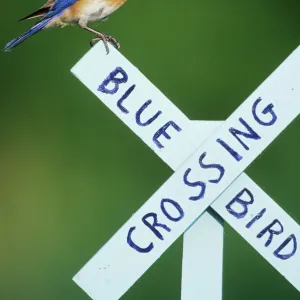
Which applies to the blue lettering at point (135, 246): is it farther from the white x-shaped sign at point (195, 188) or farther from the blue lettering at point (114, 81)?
the blue lettering at point (114, 81)

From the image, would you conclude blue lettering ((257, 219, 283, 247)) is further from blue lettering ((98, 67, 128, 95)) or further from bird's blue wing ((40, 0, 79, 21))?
bird's blue wing ((40, 0, 79, 21))

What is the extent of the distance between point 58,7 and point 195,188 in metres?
1.10

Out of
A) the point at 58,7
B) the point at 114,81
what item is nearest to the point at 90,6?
the point at 58,7

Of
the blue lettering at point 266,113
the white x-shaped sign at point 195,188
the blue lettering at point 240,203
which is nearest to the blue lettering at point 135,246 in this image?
the white x-shaped sign at point 195,188

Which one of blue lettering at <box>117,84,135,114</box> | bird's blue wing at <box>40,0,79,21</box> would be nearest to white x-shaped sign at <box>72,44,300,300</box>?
blue lettering at <box>117,84,135,114</box>

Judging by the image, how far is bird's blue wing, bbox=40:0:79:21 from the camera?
221cm

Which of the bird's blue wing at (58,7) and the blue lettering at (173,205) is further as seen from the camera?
the bird's blue wing at (58,7)

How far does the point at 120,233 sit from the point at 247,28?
7.33 feet

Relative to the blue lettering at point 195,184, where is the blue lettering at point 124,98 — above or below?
above

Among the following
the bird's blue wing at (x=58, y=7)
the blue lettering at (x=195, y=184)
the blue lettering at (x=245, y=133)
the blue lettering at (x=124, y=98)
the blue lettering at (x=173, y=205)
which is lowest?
the blue lettering at (x=173, y=205)

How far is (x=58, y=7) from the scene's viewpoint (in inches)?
88.3

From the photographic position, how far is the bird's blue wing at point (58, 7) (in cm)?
221

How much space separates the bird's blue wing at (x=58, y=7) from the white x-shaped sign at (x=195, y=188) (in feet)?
3.04

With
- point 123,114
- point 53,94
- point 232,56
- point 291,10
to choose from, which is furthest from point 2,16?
point 123,114
